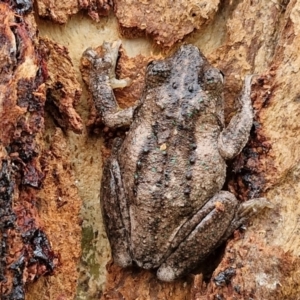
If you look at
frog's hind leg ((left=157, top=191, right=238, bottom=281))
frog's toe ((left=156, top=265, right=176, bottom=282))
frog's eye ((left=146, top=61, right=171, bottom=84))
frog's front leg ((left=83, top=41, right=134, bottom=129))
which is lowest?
frog's toe ((left=156, top=265, right=176, bottom=282))

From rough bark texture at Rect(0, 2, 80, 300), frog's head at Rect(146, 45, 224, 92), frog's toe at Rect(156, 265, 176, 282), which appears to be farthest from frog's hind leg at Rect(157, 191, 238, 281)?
frog's head at Rect(146, 45, 224, 92)

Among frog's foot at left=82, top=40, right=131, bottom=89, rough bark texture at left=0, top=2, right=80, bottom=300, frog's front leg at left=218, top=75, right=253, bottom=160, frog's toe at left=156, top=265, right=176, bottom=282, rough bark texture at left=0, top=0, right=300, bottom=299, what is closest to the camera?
rough bark texture at left=0, top=2, right=80, bottom=300

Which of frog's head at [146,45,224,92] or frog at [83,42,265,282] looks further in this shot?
frog's head at [146,45,224,92]

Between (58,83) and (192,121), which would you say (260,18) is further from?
(58,83)

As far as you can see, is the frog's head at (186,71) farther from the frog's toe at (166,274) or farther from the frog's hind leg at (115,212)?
the frog's toe at (166,274)

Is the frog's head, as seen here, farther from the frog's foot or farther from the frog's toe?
the frog's toe

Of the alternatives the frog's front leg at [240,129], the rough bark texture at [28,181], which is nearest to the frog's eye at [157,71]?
the frog's front leg at [240,129]

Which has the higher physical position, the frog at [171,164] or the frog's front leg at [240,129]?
the frog's front leg at [240,129]

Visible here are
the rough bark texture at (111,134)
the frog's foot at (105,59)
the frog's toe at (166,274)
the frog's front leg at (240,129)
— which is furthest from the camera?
the frog's foot at (105,59)
